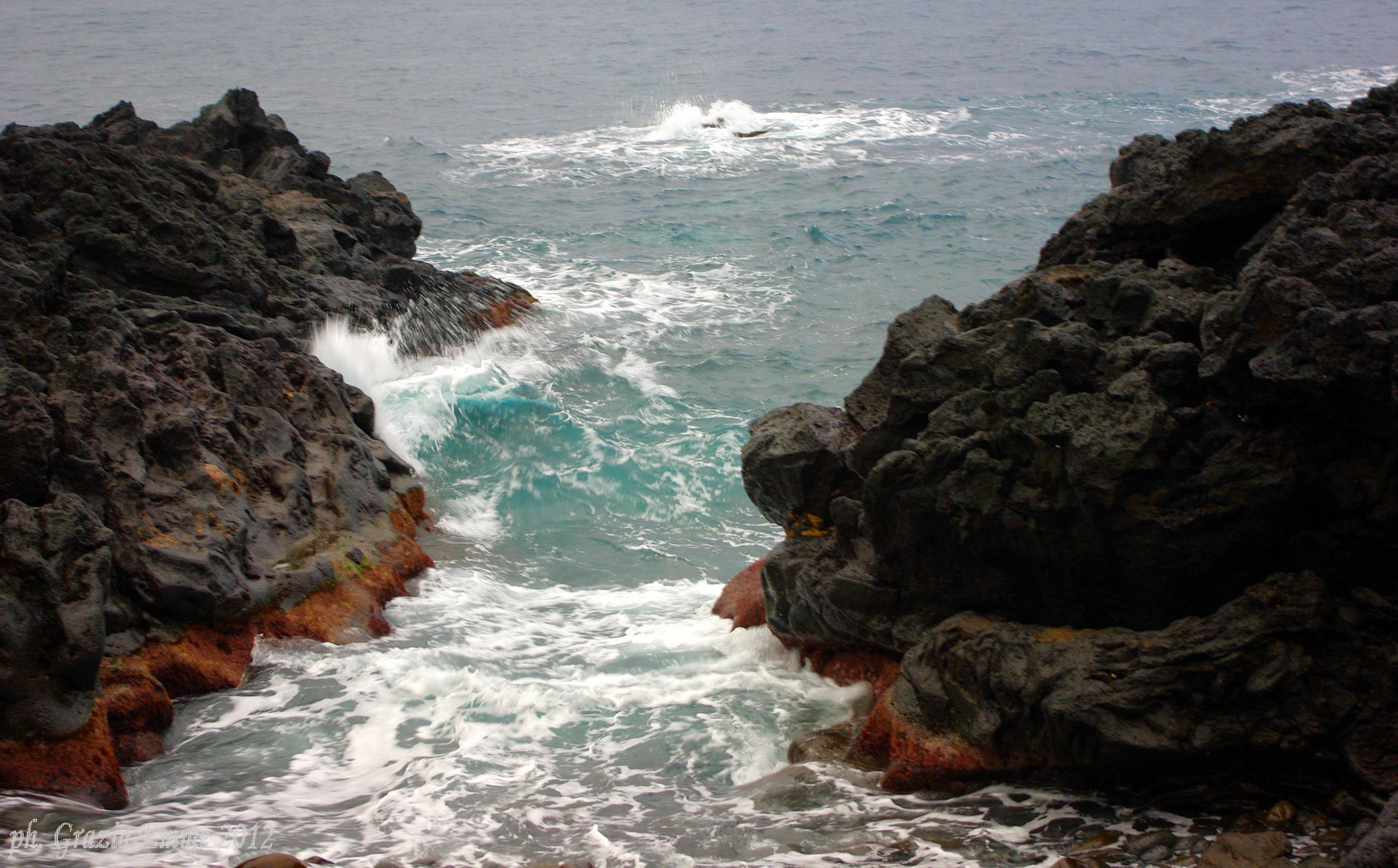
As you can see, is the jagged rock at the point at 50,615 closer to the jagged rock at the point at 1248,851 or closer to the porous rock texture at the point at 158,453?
the porous rock texture at the point at 158,453

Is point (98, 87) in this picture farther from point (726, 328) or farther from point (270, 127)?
point (726, 328)

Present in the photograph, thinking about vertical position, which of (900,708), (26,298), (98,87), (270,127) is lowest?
(900,708)

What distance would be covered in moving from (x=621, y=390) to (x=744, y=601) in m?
6.34

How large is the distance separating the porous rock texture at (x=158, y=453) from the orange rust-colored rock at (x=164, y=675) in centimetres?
1

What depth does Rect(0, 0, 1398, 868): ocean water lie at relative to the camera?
18.2 ft

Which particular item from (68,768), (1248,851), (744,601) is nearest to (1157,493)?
(1248,851)

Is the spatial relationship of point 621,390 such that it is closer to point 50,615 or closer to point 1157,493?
point 50,615

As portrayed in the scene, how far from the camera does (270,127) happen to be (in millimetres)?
17891

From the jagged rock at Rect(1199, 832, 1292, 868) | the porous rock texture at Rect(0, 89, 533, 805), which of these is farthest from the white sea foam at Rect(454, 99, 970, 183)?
the jagged rock at Rect(1199, 832, 1292, 868)

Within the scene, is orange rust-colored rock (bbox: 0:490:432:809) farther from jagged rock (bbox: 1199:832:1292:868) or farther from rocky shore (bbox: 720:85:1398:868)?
jagged rock (bbox: 1199:832:1292:868)

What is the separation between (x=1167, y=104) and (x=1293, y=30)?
76.5 feet

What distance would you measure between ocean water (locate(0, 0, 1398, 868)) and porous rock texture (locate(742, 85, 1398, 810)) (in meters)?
0.50

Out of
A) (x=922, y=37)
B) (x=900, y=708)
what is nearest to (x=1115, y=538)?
(x=900, y=708)

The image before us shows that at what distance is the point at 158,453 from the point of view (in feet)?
26.2
